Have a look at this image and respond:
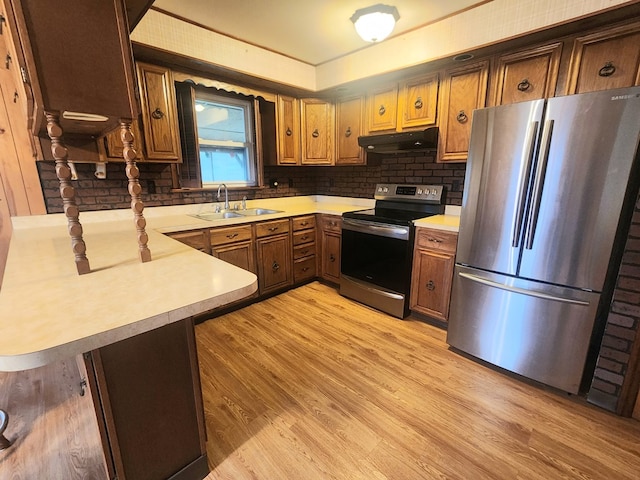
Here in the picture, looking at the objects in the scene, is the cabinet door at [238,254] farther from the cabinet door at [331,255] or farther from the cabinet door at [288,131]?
the cabinet door at [288,131]

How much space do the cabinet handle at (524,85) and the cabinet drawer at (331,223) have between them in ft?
6.09

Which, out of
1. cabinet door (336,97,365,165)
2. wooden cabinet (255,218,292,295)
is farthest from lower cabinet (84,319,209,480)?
cabinet door (336,97,365,165)

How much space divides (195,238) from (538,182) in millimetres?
2519

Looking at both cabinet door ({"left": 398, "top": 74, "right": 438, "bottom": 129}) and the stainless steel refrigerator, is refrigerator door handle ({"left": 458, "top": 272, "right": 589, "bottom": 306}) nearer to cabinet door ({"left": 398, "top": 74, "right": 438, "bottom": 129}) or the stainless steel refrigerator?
the stainless steel refrigerator

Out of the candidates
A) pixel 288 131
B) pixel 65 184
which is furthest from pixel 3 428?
pixel 288 131

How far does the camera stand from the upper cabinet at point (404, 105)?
2678mm

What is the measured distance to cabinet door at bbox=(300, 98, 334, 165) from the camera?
347 cm

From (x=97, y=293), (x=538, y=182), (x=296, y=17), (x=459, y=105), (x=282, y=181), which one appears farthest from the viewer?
(x=282, y=181)

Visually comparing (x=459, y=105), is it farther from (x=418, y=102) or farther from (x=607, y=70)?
(x=607, y=70)

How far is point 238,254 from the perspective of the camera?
2.84m

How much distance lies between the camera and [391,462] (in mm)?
1427

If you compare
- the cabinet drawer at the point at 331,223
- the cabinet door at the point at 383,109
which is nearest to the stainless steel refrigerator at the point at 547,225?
the cabinet door at the point at 383,109

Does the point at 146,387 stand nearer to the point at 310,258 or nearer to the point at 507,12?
the point at 310,258

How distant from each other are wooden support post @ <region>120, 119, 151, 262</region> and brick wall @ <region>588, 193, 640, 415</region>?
245 cm
